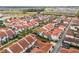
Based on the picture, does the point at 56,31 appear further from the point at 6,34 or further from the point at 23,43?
the point at 6,34

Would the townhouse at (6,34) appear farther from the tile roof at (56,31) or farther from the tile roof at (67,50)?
the tile roof at (67,50)

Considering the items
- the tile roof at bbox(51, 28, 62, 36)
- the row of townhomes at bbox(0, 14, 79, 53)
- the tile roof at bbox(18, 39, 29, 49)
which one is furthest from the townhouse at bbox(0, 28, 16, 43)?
the tile roof at bbox(51, 28, 62, 36)

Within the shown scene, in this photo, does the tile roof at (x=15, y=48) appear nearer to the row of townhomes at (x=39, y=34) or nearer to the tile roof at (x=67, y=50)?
the row of townhomes at (x=39, y=34)

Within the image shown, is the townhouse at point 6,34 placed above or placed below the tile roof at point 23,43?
above

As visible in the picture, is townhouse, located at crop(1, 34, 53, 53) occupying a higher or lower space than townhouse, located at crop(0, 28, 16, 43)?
lower

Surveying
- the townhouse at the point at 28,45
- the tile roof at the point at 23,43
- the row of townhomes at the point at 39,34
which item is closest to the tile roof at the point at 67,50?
the row of townhomes at the point at 39,34

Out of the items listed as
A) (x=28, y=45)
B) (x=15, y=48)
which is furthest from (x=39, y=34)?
(x=15, y=48)

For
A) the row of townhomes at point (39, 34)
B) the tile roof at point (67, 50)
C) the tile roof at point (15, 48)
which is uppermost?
the row of townhomes at point (39, 34)

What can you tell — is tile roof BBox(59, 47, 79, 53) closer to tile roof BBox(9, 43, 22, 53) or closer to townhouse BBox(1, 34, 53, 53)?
townhouse BBox(1, 34, 53, 53)
